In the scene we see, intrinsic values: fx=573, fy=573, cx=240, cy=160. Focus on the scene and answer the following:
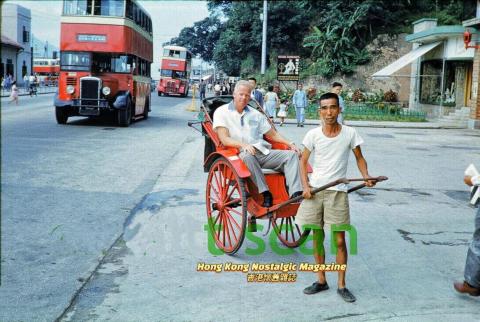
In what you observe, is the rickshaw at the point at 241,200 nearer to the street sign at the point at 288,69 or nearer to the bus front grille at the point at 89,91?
the bus front grille at the point at 89,91

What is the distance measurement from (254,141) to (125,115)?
1423cm

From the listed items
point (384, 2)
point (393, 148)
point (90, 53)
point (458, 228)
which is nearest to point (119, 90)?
point (90, 53)

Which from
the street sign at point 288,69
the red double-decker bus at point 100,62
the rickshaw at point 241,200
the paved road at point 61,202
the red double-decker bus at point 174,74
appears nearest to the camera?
the paved road at point 61,202

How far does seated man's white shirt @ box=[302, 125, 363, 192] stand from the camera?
4352mm

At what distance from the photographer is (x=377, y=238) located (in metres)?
6.34

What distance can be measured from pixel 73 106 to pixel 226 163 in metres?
14.4

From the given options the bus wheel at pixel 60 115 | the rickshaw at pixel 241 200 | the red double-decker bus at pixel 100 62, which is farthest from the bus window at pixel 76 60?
the rickshaw at pixel 241 200

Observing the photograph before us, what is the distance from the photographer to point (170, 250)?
5707 millimetres

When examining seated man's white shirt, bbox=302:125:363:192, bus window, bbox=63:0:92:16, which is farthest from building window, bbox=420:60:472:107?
seated man's white shirt, bbox=302:125:363:192

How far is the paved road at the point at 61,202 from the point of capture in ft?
13.9

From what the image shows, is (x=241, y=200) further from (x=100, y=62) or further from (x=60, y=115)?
(x=60, y=115)

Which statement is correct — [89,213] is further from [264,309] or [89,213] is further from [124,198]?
[264,309]

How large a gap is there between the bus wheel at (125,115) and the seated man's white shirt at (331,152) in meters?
15.2

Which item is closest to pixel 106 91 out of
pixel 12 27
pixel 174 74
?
pixel 12 27
